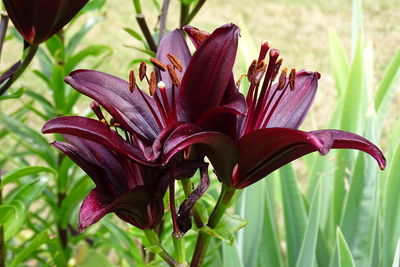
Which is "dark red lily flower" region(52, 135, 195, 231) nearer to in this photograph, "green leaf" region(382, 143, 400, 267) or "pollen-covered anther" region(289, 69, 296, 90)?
"pollen-covered anther" region(289, 69, 296, 90)

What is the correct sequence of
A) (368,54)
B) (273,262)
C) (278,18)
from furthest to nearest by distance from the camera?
(278,18)
(368,54)
(273,262)

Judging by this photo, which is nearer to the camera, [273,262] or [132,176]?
[132,176]

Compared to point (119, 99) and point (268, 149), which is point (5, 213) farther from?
point (268, 149)

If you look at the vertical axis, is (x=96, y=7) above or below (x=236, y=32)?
above

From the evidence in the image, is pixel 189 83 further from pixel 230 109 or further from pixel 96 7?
pixel 96 7

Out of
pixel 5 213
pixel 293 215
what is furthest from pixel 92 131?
pixel 293 215

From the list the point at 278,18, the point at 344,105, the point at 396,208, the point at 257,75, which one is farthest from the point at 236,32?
the point at 278,18

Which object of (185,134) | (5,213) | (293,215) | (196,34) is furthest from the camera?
(293,215)
